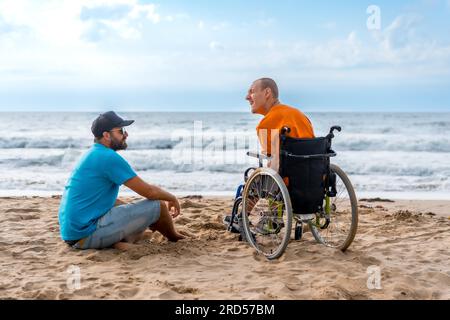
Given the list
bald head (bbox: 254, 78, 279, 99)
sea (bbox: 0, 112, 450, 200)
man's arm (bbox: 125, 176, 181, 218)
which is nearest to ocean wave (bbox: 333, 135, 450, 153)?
sea (bbox: 0, 112, 450, 200)

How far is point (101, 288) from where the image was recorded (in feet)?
10.1

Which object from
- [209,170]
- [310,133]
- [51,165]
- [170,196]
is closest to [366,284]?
[310,133]

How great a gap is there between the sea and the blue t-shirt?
3757 millimetres

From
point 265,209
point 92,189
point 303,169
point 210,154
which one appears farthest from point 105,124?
point 210,154

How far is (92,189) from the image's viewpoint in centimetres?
371

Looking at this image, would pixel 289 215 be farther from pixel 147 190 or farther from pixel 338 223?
pixel 338 223

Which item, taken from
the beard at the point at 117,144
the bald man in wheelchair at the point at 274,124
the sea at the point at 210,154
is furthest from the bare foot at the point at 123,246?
the sea at the point at 210,154

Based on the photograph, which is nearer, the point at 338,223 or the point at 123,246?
the point at 123,246

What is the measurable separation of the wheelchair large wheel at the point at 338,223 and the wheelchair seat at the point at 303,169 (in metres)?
0.18

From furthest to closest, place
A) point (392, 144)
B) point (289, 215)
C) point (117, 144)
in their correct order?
point (392, 144) < point (117, 144) < point (289, 215)

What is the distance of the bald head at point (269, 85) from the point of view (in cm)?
393

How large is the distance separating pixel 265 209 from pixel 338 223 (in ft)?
4.56

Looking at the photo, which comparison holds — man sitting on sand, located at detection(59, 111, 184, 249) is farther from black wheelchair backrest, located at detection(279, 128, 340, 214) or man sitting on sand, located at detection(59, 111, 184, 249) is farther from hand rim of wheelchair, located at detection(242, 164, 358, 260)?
black wheelchair backrest, located at detection(279, 128, 340, 214)
